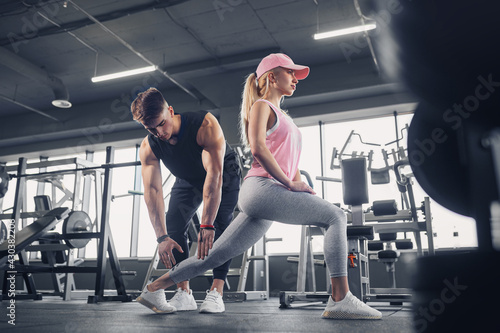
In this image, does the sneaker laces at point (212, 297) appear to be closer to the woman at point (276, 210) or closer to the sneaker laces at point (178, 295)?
the sneaker laces at point (178, 295)

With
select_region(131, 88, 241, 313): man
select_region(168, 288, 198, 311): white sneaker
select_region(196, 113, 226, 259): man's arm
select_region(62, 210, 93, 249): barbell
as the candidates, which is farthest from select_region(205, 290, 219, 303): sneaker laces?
select_region(62, 210, 93, 249): barbell

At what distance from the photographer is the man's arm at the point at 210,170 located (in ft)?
5.55

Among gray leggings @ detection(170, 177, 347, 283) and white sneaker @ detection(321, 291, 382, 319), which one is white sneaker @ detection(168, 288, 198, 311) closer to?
gray leggings @ detection(170, 177, 347, 283)

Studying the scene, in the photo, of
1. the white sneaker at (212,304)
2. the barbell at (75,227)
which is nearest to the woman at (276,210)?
the white sneaker at (212,304)

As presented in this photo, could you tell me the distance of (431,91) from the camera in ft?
1.37

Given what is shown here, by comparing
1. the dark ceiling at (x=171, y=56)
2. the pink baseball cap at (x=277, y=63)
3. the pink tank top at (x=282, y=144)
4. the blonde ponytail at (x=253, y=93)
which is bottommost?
the pink tank top at (x=282, y=144)

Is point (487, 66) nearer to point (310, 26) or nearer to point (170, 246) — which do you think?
point (170, 246)

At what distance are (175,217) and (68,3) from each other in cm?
457

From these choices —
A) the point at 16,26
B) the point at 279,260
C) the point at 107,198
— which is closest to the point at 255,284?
the point at 279,260

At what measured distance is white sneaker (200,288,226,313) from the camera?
1952 mm

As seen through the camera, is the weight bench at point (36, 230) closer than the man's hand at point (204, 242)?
No

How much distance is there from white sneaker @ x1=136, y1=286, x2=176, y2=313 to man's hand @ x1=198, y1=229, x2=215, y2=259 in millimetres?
315

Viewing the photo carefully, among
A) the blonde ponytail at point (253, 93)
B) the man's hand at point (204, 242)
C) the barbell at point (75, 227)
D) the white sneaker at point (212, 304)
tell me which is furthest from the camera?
the barbell at point (75, 227)

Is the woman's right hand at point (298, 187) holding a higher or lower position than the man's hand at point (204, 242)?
higher
